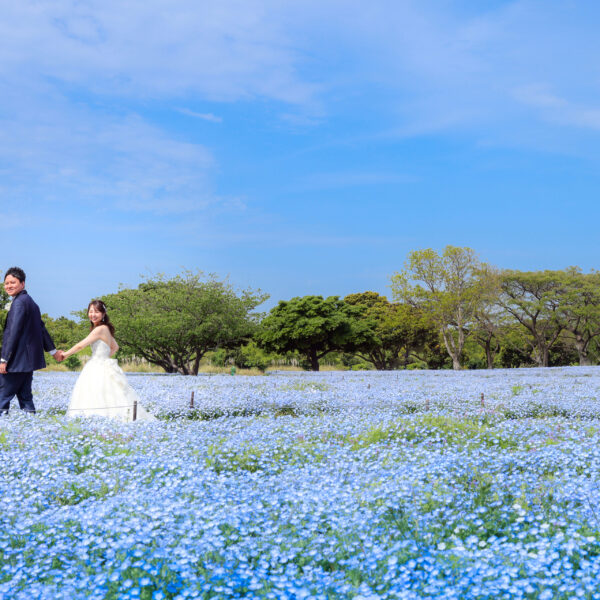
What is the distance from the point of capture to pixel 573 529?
Result: 429 cm

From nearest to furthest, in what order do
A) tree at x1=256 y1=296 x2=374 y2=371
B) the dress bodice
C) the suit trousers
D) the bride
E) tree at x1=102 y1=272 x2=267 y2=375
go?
1. the suit trousers
2. the bride
3. the dress bodice
4. tree at x1=102 y1=272 x2=267 y2=375
5. tree at x1=256 y1=296 x2=374 y2=371

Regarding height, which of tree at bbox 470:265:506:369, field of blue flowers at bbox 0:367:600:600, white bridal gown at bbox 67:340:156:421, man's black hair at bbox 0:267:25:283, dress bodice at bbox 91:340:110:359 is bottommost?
field of blue flowers at bbox 0:367:600:600

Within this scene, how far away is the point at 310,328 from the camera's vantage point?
3769 cm

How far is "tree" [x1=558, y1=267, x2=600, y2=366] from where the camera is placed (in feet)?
143

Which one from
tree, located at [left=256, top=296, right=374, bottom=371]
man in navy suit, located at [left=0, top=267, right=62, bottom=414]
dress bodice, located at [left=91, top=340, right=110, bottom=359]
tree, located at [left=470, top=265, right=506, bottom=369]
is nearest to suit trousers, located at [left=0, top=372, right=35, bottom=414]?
man in navy suit, located at [left=0, top=267, right=62, bottom=414]

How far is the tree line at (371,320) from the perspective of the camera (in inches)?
1014

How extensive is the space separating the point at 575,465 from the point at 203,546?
4472 mm

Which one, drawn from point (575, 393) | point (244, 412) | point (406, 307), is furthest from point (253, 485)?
point (406, 307)

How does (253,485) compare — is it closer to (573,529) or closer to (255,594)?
(255,594)

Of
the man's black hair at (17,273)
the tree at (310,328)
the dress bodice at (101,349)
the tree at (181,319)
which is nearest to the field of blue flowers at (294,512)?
the dress bodice at (101,349)

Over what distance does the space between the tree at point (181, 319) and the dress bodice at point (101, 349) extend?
532 inches

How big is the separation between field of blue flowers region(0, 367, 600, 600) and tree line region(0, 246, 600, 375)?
1654 cm

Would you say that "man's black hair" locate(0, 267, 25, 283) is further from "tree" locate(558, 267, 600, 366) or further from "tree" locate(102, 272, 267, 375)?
"tree" locate(558, 267, 600, 366)

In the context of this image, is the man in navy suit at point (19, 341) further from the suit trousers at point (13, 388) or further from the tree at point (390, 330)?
the tree at point (390, 330)
